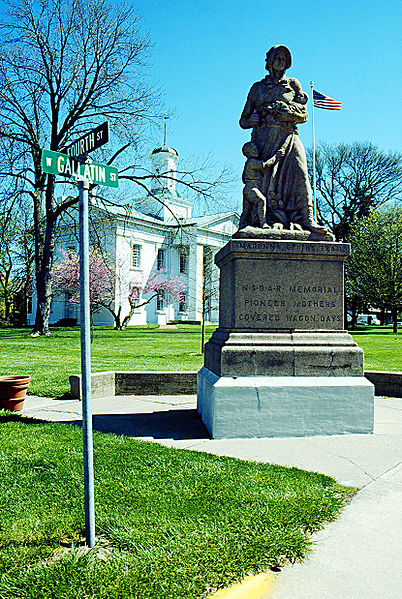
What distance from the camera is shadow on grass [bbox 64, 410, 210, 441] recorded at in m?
6.41

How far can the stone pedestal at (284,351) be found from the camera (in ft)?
20.3

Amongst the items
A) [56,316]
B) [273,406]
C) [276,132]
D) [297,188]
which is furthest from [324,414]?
[56,316]

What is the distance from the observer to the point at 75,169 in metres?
3.20

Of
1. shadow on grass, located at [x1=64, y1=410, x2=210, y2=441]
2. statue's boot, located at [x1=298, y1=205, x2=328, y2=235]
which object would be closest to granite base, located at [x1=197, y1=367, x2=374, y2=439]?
shadow on grass, located at [x1=64, y1=410, x2=210, y2=441]

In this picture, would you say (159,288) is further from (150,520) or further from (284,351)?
(150,520)

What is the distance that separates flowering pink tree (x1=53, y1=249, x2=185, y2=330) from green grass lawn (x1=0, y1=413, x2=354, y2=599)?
→ 28044mm

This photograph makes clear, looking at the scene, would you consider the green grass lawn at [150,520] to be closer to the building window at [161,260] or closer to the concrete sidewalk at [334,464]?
the concrete sidewalk at [334,464]

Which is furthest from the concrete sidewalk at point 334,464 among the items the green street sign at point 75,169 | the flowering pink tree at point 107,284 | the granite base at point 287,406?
the flowering pink tree at point 107,284

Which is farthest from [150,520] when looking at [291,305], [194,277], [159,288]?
[194,277]

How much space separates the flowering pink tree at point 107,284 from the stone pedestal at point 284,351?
2642cm

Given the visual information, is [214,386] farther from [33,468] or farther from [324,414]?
[33,468]

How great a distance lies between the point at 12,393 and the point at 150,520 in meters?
5.11

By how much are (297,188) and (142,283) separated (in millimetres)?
41695

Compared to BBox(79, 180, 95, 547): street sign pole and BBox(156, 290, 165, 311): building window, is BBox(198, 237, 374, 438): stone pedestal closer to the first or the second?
BBox(79, 180, 95, 547): street sign pole
